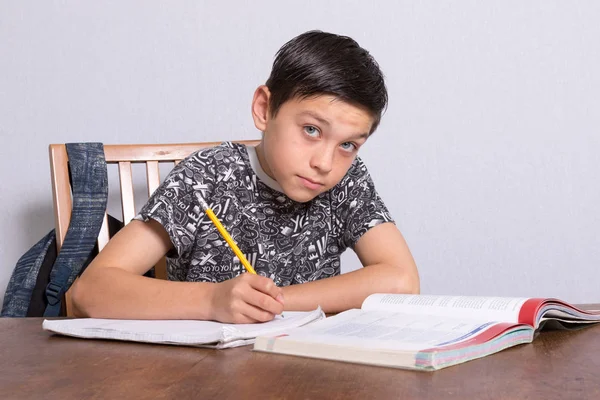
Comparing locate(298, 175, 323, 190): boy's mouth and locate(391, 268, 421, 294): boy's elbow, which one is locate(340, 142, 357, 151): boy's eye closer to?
locate(298, 175, 323, 190): boy's mouth

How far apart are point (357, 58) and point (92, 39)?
0.94 meters

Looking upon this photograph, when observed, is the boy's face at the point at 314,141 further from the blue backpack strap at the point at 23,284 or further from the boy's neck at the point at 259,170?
the blue backpack strap at the point at 23,284

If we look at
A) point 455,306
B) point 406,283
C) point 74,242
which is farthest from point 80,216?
point 455,306

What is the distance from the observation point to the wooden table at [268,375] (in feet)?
2.07

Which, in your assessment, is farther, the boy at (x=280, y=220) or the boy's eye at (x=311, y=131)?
the boy's eye at (x=311, y=131)

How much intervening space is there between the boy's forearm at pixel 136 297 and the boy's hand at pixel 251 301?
0.16 feet

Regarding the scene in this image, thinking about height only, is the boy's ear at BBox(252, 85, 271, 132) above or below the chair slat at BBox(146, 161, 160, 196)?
above

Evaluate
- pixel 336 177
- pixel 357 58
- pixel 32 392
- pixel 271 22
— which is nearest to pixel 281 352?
pixel 32 392

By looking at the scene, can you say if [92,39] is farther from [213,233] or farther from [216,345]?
[216,345]

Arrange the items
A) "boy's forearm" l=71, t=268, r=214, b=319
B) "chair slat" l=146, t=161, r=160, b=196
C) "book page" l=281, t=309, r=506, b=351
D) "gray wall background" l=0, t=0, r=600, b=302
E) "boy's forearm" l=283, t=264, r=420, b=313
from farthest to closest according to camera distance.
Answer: "gray wall background" l=0, t=0, r=600, b=302, "chair slat" l=146, t=161, r=160, b=196, "boy's forearm" l=283, t=264, r=420, b=313, "boy's forearm" l=71, t=268, r=214, b=319, "book page" l=281, t=309, r=506, b=351

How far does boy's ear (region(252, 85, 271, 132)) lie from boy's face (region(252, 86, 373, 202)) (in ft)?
0.18

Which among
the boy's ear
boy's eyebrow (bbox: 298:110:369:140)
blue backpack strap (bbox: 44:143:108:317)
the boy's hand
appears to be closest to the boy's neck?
the boy's ear

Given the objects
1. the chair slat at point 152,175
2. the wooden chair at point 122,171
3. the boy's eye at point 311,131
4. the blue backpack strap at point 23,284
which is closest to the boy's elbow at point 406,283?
the boy's eye at point 311,131

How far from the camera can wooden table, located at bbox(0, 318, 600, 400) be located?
0.63 m
